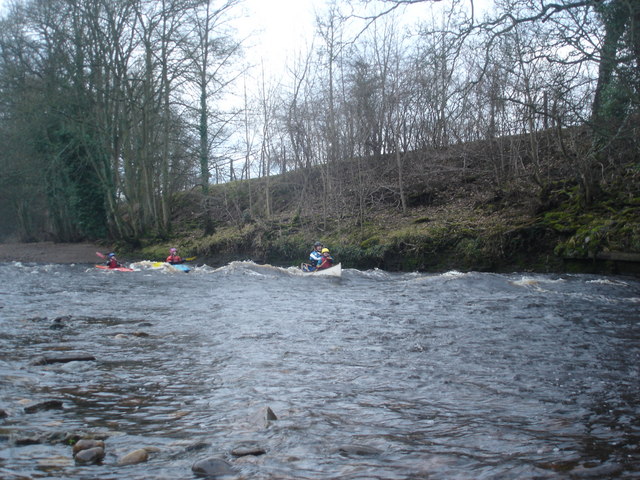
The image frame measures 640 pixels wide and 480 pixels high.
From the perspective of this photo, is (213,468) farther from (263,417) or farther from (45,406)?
(45,406)

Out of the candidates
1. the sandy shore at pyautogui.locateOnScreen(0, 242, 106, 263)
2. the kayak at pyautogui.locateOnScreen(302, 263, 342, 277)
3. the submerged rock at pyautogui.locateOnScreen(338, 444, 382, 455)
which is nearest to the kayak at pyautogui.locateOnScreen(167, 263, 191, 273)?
the kayak at pyautogui.locateOnScreen(302, 263, 342, 277)

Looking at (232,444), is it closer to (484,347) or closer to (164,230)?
(484,347)

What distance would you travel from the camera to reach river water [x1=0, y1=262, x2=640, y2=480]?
3049mm

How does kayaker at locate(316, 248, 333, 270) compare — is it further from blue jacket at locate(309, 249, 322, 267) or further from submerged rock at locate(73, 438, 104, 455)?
submerged rock at locate(73, 438, 104, 455)

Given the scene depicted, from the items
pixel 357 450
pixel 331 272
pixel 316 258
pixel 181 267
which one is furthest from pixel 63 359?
pixel 181 267

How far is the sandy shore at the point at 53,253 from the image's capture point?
27352 millimetres

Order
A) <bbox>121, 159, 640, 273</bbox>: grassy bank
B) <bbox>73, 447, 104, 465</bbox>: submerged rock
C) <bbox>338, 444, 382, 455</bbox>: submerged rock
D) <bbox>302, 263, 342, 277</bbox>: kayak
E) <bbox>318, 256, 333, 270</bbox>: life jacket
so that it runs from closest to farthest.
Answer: <bbox>73, 447, 104, 465</bbox>: submerged rock < <bbox>338, 444, 382, 455</bbox>: submerged rock < <bbox>121, 159, 640, 273</bbox>: grassy bank < <bbox>302, 263, 342, 277</bbox>: kayak < <bbox>318, 256, 333, 270</bbox>: life jacket

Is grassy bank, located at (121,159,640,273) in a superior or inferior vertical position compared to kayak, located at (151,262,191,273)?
superior

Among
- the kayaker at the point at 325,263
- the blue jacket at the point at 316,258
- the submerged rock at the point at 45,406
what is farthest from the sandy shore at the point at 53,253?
the submerged rock at the point at 45,406

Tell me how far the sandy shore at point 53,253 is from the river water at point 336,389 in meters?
19.4

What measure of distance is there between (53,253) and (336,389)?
2852 cm

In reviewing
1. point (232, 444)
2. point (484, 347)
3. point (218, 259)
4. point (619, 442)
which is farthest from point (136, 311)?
point (218, 259)

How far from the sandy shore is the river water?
1938 cm

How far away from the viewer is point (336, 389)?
4.48m
